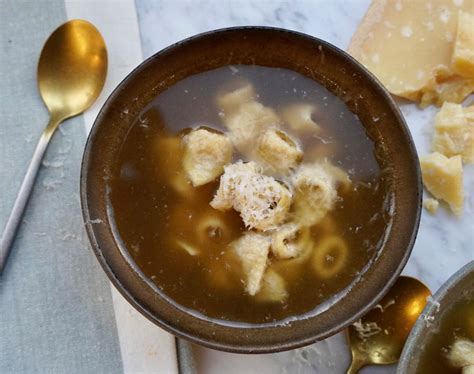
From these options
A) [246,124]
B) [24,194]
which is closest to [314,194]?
[246,124]

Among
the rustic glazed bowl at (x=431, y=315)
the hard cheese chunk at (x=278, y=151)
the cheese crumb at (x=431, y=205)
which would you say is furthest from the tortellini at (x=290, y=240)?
the cheese crumb at (x=431, y=205)

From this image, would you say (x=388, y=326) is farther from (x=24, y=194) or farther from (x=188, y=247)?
(x=24, y=194)

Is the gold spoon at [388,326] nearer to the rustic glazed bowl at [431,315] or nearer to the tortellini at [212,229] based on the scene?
the rustic glazed bowl at [431,315]

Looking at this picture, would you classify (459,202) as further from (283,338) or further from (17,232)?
(17,232)

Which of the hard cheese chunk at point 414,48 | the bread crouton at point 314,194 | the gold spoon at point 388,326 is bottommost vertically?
the gold spoon at point 388,326

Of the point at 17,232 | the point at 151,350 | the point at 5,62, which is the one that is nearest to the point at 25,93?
the point at 5,62
